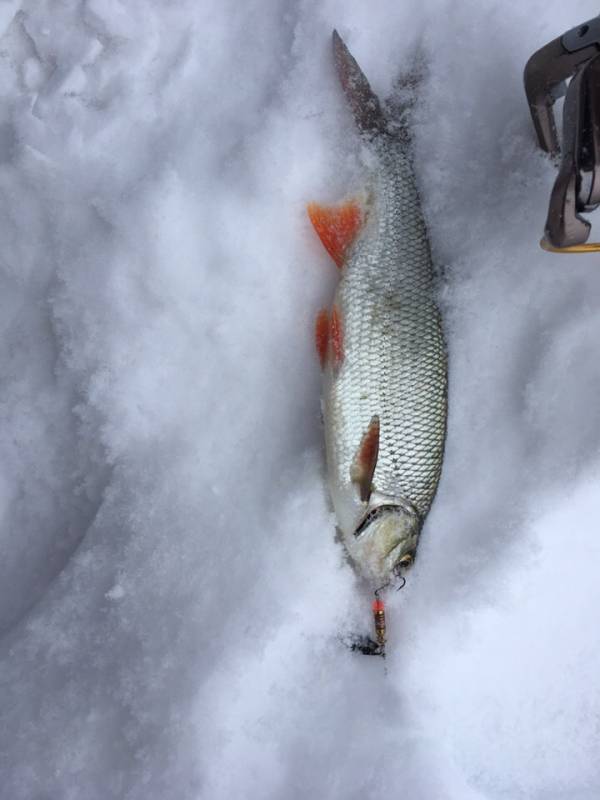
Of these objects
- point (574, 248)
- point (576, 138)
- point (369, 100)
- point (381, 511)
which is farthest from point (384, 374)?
point (369, 100)

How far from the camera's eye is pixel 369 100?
1906 mm

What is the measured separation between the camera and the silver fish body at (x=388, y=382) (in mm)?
1743

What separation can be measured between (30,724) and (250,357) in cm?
128

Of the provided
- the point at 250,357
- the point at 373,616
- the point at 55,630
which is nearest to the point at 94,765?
the point at 55,630

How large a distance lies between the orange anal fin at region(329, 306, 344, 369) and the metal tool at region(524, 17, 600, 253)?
23.5 inches

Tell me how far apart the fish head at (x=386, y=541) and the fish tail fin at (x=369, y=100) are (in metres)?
1.16

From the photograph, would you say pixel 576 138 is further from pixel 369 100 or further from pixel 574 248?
pixel 369 100

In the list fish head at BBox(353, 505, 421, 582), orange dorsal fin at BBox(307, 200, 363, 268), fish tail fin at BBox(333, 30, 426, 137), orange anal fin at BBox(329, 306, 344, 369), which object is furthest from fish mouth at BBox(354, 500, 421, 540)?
fish tail fin at BBox(333, 30, 426, 137)

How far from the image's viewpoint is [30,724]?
180cm

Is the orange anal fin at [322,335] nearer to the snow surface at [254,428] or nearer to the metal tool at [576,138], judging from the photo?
the snow surface at [254,428]

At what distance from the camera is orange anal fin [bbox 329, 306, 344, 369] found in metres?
1.78

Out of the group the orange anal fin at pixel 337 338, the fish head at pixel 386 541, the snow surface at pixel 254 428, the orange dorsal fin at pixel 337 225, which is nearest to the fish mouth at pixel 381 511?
the fish head at pixel 386 541

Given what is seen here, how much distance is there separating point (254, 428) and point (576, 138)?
120cm

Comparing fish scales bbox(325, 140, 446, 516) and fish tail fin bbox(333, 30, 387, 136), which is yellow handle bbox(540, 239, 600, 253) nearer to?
→ fish scales bbox(325, 140, 446, 516)
